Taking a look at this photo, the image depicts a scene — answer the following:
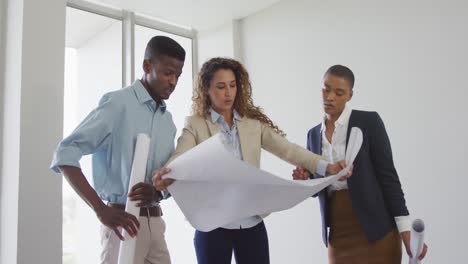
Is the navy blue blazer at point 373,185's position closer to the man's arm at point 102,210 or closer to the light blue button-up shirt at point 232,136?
the light blue button-up shirt at point 232,136

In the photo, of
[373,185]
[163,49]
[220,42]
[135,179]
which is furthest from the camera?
[220,42]

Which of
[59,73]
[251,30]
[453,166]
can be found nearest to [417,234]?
[453,166]

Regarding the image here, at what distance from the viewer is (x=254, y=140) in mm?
1583

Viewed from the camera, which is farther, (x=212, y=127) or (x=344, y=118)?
(x=344, y=118)

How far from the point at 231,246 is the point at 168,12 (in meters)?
3.13

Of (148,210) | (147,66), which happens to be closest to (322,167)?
(148,210)

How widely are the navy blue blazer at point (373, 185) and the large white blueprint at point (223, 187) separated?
0.64 ft

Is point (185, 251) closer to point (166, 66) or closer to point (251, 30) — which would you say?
point (251, 30)

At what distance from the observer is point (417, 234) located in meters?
1.39

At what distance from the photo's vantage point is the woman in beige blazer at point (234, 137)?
4.95ft

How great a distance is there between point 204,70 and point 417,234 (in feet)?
3.10

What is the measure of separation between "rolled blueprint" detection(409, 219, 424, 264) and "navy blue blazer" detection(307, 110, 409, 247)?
0.44 ft

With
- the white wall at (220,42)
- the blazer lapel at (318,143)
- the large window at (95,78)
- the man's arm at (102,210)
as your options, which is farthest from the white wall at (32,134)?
the white wall at (220,42)

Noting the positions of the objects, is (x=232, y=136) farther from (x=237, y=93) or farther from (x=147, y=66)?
(x=147, y=66)
